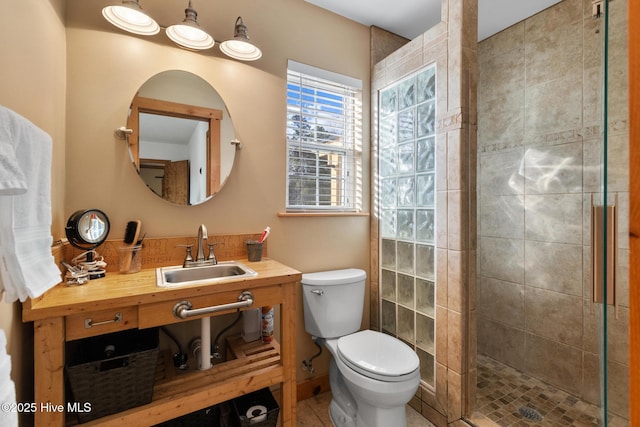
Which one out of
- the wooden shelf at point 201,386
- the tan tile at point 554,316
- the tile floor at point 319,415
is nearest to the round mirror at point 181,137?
the wooden shelf at point 201,386

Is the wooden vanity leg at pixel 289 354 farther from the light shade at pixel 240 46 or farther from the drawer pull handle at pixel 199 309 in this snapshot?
the light shade at pixel 240 46

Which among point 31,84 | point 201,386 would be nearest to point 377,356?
point 201,386

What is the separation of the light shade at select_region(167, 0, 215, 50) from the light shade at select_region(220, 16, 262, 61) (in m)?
0.08

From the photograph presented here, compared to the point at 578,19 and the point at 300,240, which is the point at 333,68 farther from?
the point at 578,19

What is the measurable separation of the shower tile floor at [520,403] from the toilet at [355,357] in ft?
1.68

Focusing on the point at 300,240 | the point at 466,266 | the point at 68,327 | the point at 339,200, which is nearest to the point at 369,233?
the point at 339,200

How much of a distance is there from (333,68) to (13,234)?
6.35 feet

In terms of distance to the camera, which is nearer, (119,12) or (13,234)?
(13,234)

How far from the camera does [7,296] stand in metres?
0.69

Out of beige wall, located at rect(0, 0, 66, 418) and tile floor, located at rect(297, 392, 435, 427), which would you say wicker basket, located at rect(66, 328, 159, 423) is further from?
tile floor, located at rect(297, 392, 435, 427)

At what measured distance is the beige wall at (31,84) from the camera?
2.85ft

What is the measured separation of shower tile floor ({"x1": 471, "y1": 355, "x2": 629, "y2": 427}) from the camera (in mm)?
1668

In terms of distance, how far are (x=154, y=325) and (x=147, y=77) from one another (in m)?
1.22

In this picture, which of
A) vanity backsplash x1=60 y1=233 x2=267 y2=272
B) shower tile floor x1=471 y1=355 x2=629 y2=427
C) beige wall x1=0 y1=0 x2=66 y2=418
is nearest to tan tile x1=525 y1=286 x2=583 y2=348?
shower tile floor x1=471 y1=355 x2=629 y2=427
